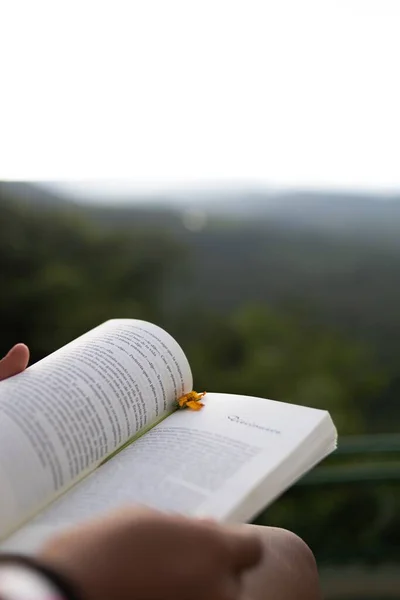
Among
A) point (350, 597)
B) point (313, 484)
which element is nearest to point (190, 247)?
point (313, 484)

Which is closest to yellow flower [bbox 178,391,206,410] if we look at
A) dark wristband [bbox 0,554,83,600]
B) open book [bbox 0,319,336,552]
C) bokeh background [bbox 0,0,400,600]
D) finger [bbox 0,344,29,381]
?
open book [bbox 0,319,336,552]

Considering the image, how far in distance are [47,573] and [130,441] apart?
12.2 inches

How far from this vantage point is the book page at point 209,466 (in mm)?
602

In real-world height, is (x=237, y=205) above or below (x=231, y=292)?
above

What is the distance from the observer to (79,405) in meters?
0.68

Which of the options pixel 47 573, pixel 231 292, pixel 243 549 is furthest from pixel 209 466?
pixel 231 292

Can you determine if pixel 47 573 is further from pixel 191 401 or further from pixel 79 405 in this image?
pixel 191 401

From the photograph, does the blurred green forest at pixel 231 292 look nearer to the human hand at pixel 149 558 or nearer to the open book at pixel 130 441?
the open book at pixel 130 441

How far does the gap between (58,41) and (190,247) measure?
60cm

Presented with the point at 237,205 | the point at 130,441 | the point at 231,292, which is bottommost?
the point at 231,292

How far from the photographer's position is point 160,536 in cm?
50

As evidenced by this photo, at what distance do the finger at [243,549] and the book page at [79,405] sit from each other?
0.61 feet

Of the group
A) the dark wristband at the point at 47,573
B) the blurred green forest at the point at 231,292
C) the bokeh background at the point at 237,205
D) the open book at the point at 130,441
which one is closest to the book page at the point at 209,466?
the open book at the point at 130,441

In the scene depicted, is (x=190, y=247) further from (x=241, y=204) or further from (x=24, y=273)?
(x=24, y=273)
